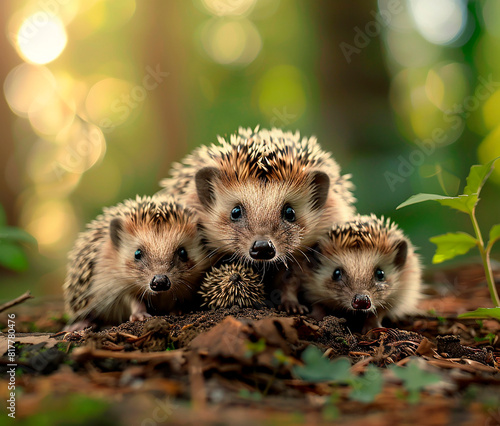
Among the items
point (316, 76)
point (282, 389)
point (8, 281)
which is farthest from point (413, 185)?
point (8, 281)

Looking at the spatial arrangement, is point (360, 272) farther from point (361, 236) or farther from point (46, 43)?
point (46, 43)

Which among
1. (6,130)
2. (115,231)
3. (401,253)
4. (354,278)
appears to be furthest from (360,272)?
(6,130)

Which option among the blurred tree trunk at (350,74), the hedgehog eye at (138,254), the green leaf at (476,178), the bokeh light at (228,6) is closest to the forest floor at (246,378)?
the hedgehog eye at (138,254)

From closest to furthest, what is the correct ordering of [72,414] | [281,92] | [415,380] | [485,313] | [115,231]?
[72,414] < [415,380] < [485,313] < [115,231] < [281,92]

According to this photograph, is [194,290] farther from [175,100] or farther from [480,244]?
[175,100]

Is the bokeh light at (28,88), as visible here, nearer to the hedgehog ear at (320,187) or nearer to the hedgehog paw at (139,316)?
the hedgehog paw at (139,316)
